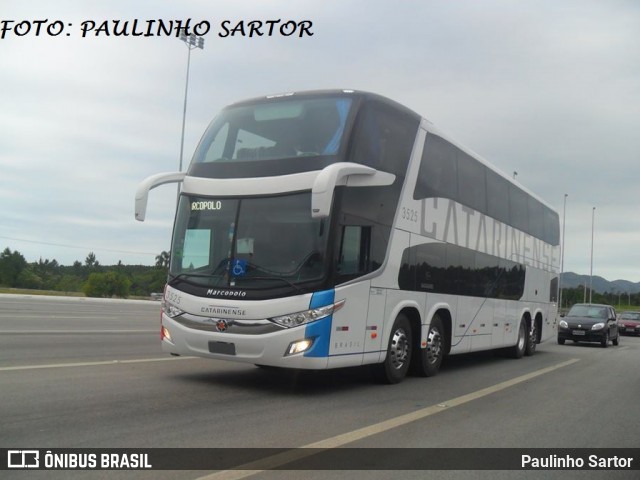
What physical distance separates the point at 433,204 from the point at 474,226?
7.88ft

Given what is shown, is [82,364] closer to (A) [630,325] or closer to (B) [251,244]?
(B) [251,244]

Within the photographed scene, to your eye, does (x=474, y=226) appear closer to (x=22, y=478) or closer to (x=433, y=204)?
(x=433, y=204)

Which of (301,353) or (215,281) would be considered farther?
(215,281)

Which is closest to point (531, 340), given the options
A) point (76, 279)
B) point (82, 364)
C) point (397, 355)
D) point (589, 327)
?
point (589, 327)

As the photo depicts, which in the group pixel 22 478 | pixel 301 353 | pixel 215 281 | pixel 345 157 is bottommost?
pixel 22 478

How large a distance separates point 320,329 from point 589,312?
21066 mm

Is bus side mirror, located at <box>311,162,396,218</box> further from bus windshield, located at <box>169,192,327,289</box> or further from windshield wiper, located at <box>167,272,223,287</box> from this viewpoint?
windshield wiper, located at <box>167,272,223,287</box>

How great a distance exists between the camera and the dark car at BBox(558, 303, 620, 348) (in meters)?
24.5

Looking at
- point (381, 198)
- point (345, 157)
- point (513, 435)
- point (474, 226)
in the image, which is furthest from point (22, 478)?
point (474, 226)

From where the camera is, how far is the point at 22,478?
4.81m

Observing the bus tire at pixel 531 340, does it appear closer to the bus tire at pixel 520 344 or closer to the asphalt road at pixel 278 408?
the bus tire at pixel 520 344

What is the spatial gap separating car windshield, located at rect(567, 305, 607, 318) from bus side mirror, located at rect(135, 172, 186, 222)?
20.7 m

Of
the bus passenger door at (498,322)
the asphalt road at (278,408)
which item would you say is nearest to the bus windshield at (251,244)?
the asphalt road at (278,408)

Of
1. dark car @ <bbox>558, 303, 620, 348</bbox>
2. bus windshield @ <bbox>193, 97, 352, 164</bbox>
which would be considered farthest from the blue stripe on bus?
dark car @ <bbox>558, 303, 620, 348</bbox>
